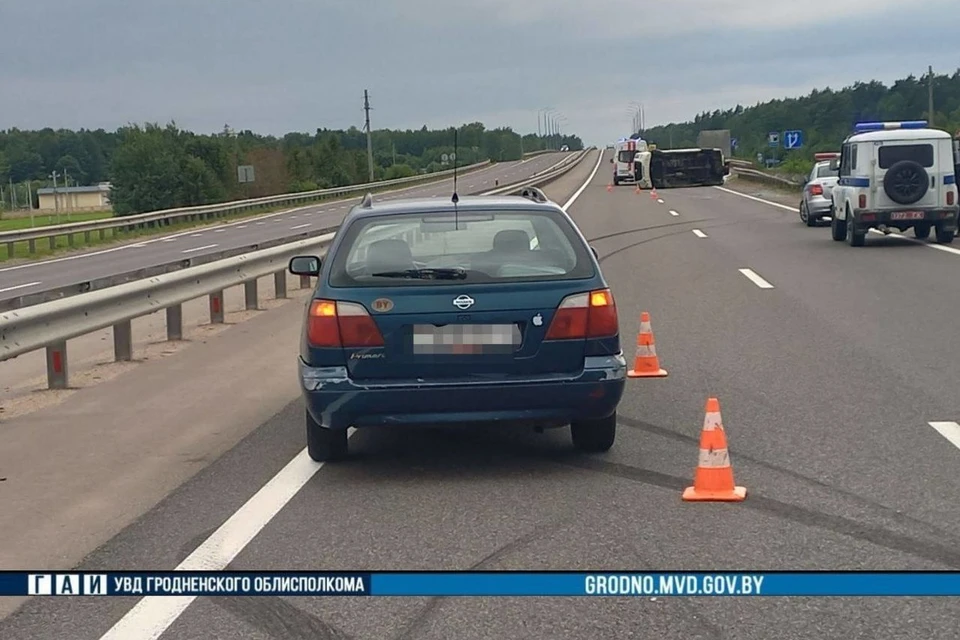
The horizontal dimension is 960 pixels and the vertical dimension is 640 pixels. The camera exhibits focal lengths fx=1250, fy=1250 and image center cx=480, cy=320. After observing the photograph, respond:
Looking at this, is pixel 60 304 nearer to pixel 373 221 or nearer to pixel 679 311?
pixel 373 221

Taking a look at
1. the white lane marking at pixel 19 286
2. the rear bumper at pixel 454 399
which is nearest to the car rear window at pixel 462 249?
the rear bumper at pixel 454 399

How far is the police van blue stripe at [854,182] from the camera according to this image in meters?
21.9

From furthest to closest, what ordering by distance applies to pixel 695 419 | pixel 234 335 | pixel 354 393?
1. pixel 234 335
2. pixel 695 419
3. pixel 354 393

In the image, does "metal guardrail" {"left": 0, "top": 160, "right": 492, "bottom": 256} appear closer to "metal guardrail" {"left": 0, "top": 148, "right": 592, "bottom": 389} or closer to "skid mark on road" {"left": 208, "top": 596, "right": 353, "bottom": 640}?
"metal guardrail" {"left": 0, "top": 148, "right": 592, "bottom": 389}

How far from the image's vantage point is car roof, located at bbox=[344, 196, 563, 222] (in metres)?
7.13

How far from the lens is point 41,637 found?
4469 mm

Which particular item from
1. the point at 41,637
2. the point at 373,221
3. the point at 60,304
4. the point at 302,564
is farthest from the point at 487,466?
the point at 60,304

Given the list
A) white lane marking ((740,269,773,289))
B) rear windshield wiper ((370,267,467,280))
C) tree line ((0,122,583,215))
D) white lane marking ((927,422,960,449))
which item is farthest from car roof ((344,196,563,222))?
tree line ((0,122,583,215))

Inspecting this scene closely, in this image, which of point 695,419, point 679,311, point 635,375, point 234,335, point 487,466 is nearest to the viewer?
point 487,466

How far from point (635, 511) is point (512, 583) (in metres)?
2.20

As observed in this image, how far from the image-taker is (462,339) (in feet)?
21.4

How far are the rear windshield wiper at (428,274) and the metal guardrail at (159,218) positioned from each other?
1179 inches

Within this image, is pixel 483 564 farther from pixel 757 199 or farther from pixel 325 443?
pixel 757 199

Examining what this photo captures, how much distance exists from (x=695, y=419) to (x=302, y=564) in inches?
144
